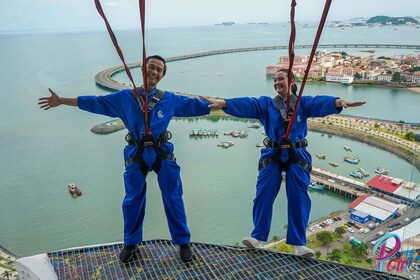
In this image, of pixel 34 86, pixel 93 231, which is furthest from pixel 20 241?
pixel 34 86

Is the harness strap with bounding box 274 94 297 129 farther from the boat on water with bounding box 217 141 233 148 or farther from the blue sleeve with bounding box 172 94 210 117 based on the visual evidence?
the boat on water with bounding box 217 141 233 148

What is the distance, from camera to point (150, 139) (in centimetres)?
185

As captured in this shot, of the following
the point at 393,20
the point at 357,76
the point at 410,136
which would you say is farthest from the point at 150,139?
the point at 393,20

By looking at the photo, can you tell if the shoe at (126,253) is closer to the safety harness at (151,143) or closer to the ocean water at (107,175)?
the safety harness at (151,143)

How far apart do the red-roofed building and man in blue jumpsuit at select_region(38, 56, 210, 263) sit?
32.8ft

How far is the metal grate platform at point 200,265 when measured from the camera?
76.2 inches

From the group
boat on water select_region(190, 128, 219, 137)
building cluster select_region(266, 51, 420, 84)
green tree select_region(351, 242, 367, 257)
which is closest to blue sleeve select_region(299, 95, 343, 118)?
green tree select_region(351, 242, 367, 257)

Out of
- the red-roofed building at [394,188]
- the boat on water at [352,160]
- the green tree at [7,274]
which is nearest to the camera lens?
the green tree at [7,274]

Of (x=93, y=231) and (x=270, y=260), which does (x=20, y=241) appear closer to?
(x=93, y=231)

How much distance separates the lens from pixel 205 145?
49.7 ft

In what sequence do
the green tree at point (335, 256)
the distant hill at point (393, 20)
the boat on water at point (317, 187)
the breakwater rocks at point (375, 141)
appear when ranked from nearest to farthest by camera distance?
the green tree at point (335, 256) < the boat on water at point (317, 187) < the breakwater rocks at point (375, 141) < the distant hill at point (393, 20)

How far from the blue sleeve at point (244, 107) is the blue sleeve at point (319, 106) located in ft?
0.85

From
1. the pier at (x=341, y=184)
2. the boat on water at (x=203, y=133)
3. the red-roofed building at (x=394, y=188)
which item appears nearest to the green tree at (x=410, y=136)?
the red-roofed building at (x=394, y=188)

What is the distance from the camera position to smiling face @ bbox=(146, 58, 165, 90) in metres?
1.92
